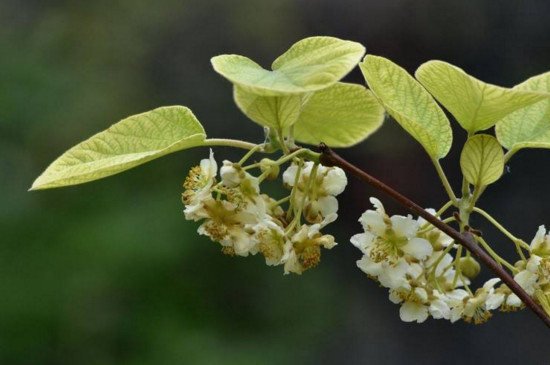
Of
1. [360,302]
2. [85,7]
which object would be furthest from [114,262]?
[85,7]

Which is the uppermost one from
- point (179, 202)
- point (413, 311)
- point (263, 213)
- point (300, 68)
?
point (300, 68)

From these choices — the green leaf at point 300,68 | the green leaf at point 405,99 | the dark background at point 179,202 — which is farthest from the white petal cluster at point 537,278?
the dark background at point 179,202

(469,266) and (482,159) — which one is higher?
(482,159)

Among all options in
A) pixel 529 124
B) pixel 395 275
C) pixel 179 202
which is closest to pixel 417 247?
pixel 395 275

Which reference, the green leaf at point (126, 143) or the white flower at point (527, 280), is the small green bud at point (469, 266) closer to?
the white flower at point (527, 280)

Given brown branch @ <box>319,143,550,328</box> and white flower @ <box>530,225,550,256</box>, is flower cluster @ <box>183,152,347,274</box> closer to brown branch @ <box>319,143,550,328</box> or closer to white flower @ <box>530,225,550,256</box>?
brown branch @ <box>319,143,550,328</box>

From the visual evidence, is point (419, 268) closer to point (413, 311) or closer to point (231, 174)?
point (413, 311)

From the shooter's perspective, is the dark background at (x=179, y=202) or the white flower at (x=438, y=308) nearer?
the white flower at (x=438, y=308)
